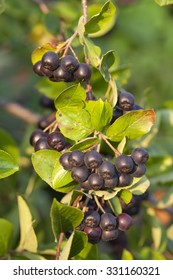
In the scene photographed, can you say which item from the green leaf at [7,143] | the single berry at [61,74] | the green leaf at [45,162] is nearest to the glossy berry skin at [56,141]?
the green leaf at [45,162]

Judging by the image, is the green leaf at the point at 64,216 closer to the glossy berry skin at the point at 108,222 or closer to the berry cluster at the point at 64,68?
the glossy berry skin at the point at 108,222

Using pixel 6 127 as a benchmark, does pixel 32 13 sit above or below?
above

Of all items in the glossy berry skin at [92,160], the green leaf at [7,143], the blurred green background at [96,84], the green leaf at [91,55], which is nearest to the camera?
the glossy berry skin at [92,160]

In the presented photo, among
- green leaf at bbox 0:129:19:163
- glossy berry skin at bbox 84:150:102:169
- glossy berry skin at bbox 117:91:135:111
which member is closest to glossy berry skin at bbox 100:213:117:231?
glossy berry skin at bbox 84:150:102:169

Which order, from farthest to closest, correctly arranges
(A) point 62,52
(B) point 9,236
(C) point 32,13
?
1. (C) point 32,13
2. (B) point 9,236
3. (A) point 62,52

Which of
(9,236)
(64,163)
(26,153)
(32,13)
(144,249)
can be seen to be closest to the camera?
(64,163)

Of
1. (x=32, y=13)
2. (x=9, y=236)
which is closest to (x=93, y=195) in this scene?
(x=9, y=236)

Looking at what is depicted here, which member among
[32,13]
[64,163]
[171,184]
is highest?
[32,13]

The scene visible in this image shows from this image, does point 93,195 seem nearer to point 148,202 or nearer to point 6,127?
point 148,202
